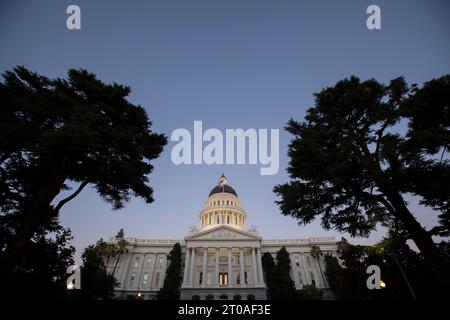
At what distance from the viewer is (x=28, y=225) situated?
456 inches

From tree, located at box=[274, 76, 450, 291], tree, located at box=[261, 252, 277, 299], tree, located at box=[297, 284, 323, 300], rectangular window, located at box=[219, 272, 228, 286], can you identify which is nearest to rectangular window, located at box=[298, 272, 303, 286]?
tree, located at box=[261, 252, 277, 299]

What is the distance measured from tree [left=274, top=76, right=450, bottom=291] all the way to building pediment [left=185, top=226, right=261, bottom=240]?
41540 millimetres

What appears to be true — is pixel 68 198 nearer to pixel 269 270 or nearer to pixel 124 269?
pixel 269 270

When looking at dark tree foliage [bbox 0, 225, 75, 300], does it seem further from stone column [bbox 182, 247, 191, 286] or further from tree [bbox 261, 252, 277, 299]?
tree [bbox 261, 252, 277, 299]

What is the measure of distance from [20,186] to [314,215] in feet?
62.4

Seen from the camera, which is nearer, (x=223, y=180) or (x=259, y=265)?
(x=259, y=265)

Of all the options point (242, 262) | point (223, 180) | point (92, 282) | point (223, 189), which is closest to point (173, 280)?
point (242, 262)

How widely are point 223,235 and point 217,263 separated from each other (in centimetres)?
610

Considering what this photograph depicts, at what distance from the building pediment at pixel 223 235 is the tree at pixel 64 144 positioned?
4012cm

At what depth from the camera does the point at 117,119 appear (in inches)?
617

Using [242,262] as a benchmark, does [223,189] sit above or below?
above
